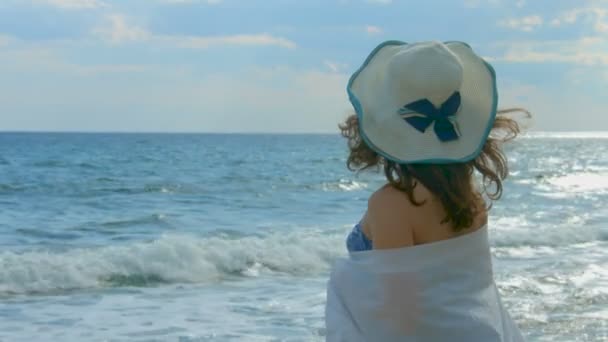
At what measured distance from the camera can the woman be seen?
1966 millimetres

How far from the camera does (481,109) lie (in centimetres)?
206

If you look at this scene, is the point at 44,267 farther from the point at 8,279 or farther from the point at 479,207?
the point at 479,207

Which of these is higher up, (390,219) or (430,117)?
(430,117)

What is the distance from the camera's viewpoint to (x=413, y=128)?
6.63 ft

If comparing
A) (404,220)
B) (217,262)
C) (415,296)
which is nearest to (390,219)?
(404,220)

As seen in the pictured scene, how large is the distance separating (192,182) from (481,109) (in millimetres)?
24792

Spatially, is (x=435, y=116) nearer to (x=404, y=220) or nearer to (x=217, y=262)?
(x=404, y=220)

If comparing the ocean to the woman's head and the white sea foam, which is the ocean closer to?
the white sea foam

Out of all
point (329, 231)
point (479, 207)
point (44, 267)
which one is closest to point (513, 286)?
point (44, 267)

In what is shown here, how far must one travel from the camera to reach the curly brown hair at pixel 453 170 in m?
2.04

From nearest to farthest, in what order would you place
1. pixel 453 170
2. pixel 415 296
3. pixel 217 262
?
pixel 415 296, pixel 453 170, pixel 217 262

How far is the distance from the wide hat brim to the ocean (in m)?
0.34

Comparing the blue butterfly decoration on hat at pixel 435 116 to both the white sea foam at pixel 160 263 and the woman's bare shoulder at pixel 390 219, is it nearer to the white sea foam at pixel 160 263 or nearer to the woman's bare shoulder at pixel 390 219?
the woman's bare shoulder at pixel 390 219

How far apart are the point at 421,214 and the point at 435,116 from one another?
22 cm
